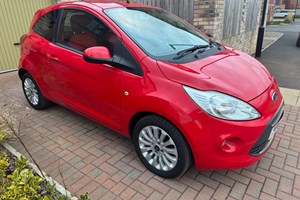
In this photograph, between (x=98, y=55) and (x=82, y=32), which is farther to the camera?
(x=82, y=32)

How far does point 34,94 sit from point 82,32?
5.37 feet

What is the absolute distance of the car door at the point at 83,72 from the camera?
2.69 m

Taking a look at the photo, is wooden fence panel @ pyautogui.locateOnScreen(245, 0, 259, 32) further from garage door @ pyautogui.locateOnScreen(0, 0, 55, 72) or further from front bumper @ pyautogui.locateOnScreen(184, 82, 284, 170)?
front bumper @ pyautogui.locateOnScreen(184, 82, 284, 170)

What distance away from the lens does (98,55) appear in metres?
2.51

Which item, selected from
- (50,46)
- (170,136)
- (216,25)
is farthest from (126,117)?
(216,25)

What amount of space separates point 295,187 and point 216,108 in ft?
4.00

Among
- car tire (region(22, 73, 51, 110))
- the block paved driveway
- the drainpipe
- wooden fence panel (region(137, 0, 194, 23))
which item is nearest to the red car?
the block paved driveway

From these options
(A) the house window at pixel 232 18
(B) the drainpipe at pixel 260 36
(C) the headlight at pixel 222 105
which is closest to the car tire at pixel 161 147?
(C) the headlight at pixel 222 105

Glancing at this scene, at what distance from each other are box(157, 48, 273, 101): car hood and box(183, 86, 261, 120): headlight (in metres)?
0.05

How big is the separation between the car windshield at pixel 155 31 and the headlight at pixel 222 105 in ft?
2.11

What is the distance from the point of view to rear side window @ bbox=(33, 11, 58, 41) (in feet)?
11.2

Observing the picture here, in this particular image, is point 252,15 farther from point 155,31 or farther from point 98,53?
point 98,53

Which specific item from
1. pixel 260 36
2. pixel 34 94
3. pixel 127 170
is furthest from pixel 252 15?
pixel 127 170

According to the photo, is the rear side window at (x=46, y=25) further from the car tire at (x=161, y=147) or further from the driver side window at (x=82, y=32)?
the car tire at (x=161, y=147)
